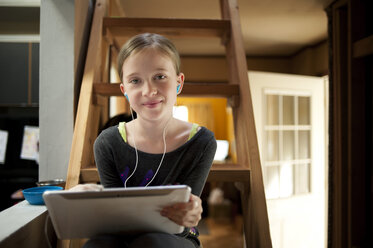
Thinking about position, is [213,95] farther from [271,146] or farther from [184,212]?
[271,146]

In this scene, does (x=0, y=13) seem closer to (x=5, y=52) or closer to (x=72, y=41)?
(x=5, y=52)

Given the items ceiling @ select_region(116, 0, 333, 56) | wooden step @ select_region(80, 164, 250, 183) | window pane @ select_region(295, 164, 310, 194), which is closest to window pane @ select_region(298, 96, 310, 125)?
A: window pane @ select_region(295, 164, 310, 194)

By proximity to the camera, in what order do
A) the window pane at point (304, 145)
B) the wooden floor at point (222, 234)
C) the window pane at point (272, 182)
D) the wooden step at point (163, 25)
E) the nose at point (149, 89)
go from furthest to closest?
the wooden floor at point (222, 234)
the window pane at point (304, 145)
the window pane at point (272, 182)
the wooden step at point (163, 25)
the nose at point (149, 89)

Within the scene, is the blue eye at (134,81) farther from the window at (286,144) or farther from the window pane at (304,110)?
the window pane at (304,110)

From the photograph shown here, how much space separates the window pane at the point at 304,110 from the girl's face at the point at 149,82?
2540 mm

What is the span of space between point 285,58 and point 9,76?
3647mm

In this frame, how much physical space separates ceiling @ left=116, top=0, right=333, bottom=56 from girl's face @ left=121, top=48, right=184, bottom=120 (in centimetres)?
197

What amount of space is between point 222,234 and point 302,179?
51.7 inches

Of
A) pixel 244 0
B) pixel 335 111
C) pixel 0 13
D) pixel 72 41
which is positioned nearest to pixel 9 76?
pixel 0 13

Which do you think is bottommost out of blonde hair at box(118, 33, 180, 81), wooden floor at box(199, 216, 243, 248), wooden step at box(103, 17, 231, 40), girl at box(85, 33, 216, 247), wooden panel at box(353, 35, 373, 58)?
wooden floor at box(199, 216, 243, 248)

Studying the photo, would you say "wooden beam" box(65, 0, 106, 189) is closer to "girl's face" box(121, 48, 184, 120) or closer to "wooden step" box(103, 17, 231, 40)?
"wooden step" box(103, 17, 231, 40)

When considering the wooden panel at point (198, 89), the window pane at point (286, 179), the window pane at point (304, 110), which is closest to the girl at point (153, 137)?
the wooden panel at point (198, 89)

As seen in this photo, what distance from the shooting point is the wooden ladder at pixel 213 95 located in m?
1.01

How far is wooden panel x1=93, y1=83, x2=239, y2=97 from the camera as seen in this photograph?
1.15 m
